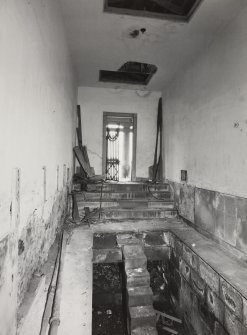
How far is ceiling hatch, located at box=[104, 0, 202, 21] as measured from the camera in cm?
354

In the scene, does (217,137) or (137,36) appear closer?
(217,137)

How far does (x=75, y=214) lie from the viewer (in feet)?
15.6

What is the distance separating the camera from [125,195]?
5617 mm

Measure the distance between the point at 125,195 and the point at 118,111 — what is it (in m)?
→ 2.95

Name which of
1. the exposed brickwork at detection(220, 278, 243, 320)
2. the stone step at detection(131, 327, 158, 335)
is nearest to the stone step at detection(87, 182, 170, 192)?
the stone step at detection(131, 327, 158, 335)

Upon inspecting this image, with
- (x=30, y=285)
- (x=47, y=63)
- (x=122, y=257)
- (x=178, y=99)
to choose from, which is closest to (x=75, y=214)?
(x=122, y=257)

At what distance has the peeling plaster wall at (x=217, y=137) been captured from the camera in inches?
130

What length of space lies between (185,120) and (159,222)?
2.37 meters

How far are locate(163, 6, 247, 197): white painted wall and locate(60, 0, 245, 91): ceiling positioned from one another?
228mm

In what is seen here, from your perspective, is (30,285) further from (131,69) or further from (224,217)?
(131,69)

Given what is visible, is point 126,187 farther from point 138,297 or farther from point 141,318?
point 141,318

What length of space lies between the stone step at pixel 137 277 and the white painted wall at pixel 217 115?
1.78m

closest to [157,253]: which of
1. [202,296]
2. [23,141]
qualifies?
[202,296]

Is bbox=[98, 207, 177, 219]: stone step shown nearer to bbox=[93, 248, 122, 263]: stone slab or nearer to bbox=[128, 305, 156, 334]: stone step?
bbox=[93, 248, 122, 263]: stone slab
